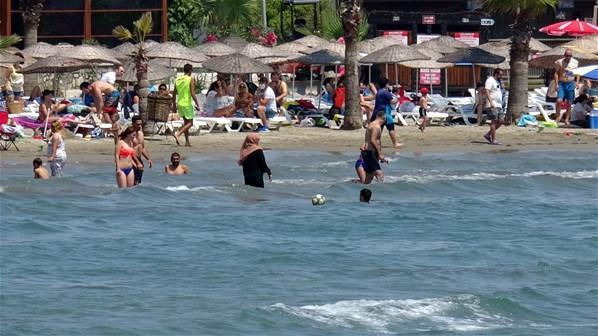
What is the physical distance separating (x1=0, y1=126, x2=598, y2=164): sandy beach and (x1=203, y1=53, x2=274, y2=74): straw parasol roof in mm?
1354

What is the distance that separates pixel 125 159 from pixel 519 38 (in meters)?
11.5

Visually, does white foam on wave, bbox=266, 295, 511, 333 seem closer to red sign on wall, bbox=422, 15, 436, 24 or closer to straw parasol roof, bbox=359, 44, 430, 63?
straw parasol roof, bbox=359, 44, 430, 63

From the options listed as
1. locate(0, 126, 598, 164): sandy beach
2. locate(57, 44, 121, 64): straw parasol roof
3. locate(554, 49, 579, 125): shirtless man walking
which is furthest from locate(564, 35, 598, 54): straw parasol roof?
locate(57, 44, 121, 64): straw parasol roof

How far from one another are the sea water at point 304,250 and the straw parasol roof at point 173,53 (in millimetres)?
7617

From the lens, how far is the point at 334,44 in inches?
1348

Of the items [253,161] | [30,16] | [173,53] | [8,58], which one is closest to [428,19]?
[173,53]

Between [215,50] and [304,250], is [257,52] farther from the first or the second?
[304,250]

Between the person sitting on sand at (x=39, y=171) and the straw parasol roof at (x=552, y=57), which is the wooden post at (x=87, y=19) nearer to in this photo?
the straw parasol roof at (x=552, y=57)

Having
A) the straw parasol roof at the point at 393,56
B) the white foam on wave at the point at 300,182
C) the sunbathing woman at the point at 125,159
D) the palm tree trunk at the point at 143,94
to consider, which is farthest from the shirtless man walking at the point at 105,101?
the sunbathing woman at the point at 125,159

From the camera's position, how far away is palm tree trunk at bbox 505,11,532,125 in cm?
2911

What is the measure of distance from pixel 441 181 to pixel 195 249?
22.7 ft

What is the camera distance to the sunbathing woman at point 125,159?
19781 mm

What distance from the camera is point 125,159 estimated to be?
790 inches

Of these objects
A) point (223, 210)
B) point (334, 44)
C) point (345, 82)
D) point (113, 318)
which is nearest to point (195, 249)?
point (223, 210)
